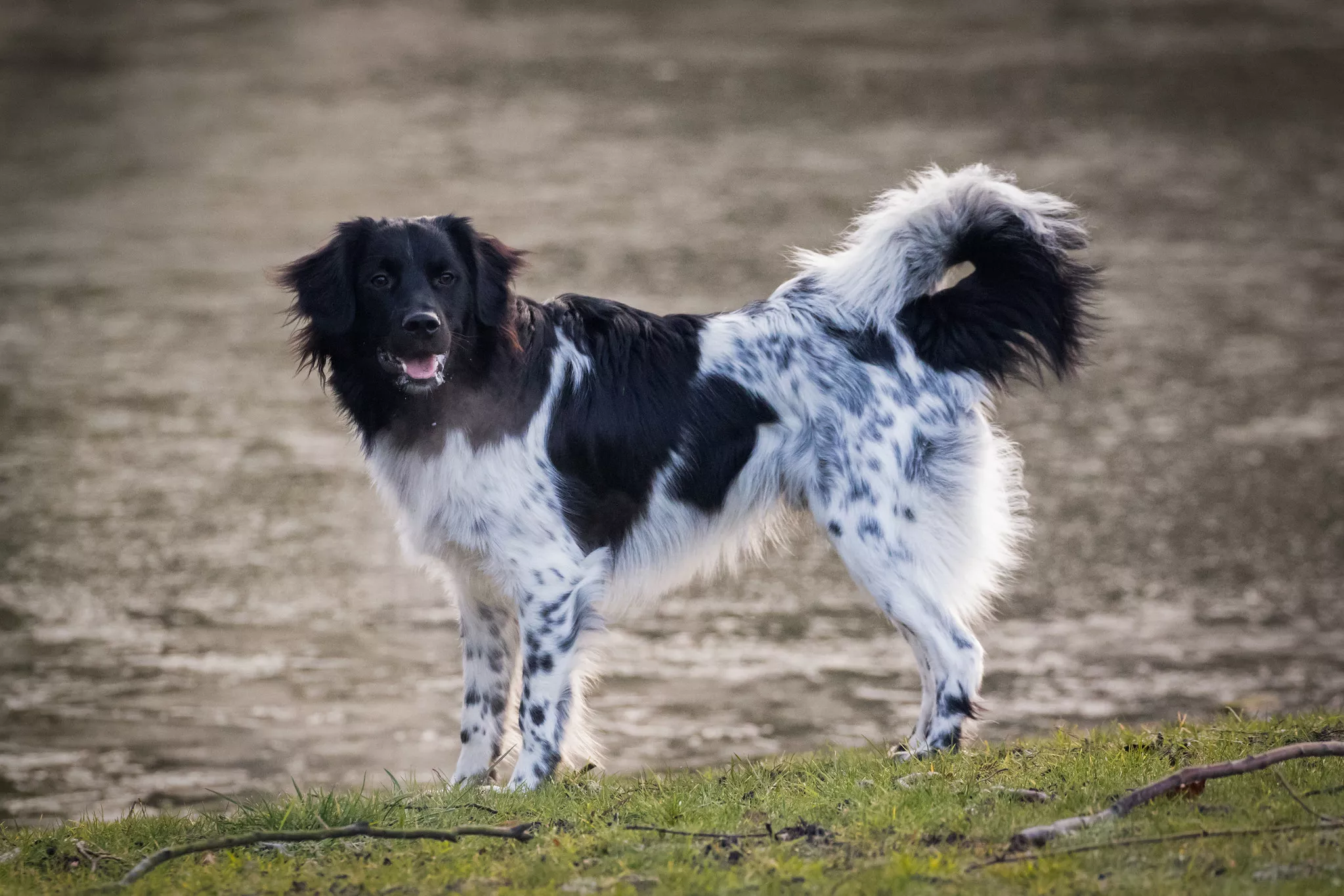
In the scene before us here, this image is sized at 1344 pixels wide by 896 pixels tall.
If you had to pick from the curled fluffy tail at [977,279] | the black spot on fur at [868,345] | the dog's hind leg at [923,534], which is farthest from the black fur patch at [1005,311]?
the dog's hind leg at [923,534]

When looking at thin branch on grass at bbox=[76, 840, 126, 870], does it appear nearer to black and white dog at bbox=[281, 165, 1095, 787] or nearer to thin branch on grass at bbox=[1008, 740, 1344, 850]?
black and white dog at bbox=[281, 165, 1095, 787]

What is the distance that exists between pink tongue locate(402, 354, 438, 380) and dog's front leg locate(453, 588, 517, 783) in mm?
1001

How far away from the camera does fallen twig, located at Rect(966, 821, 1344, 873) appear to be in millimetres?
4520

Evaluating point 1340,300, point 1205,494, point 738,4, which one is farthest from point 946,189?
point 738,4

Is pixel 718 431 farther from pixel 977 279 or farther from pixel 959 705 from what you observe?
pixel 959 705

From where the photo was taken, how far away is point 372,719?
883 cm

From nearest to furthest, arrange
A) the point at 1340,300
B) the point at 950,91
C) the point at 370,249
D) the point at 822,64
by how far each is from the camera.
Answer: the point at 370,249, the point at 1340,300, the point at 950,91, the point at 822,64

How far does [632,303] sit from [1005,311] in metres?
9.50

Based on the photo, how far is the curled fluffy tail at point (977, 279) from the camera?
6273 millimetres

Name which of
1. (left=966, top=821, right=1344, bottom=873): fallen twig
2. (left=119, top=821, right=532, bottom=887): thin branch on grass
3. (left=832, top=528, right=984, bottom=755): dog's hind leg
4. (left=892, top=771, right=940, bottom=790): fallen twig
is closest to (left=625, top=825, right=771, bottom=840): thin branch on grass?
(left=119, top=821, right=532, bottom=887): thin branch on grass

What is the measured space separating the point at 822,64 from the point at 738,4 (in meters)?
5.59

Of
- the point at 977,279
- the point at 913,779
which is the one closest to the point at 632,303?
the point at 977,279

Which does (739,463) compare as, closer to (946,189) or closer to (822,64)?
(946,189)

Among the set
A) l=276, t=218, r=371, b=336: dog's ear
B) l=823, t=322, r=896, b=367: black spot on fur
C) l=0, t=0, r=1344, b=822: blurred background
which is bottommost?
l=0, t=0, r=1344, b=822: blurred background
